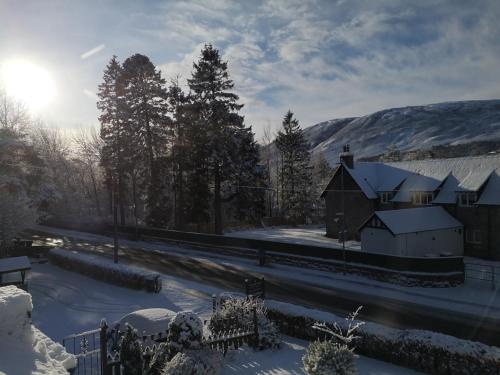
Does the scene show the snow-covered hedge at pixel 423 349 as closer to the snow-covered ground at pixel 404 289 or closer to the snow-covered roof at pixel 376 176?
the snow-covered ground at pixel 404 289

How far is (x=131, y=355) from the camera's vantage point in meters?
10.2

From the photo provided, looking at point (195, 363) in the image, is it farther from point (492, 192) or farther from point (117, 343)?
point (492, 192)

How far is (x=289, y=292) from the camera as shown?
2359 cm

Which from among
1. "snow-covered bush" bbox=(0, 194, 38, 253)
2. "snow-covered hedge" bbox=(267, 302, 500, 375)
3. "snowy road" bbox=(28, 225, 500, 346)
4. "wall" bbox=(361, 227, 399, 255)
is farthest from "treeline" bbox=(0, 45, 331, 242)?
"snow-covered hedge" bbox=(267, 302, 500, 375)

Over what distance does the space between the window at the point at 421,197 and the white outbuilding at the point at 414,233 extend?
217 cm

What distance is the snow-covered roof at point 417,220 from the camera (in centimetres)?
2953

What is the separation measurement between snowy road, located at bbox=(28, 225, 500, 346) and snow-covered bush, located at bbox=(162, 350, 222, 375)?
33.6 feet

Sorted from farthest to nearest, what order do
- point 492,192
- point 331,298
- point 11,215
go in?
point 11,215 → point 492,192 → point 331,298

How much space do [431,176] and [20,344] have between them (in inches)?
1419

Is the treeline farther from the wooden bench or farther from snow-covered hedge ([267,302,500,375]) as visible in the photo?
snow-covered hedge ([267,302,500,375])

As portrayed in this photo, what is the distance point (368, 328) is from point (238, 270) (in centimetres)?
1661

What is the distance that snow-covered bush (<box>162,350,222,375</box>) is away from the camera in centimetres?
1030

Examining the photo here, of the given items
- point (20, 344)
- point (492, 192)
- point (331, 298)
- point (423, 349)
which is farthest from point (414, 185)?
point (20, 344)

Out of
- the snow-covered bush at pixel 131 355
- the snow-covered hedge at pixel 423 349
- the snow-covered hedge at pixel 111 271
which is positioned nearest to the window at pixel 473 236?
the snow-covered hedge at pixel 423 349
